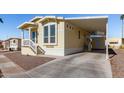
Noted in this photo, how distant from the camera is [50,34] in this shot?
54.7ft

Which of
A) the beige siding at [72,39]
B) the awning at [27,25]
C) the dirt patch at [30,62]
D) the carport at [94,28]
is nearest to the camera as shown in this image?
the dirt patch at [30,62]

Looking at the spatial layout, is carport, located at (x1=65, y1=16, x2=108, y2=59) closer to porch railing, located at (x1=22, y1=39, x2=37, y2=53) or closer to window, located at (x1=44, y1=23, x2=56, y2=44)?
window, located at (x1=44, y1=23, x2=56, y2=44)

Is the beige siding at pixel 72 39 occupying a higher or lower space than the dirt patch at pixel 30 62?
higher

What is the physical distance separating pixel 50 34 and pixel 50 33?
0.09 meters

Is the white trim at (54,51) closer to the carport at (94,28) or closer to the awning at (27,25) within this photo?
the carport at (94,28)

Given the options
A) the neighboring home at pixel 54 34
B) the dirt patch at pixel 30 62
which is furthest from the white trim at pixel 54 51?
the dirt patch at pixel 30 62

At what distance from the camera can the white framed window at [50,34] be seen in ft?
53.7

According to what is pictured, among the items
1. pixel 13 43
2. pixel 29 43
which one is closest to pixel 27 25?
pixel 29 43

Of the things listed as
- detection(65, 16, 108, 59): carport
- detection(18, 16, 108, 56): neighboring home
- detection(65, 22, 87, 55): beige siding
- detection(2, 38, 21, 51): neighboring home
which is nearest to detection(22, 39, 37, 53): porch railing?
detection(18, 16, 108, 56): neighboring home

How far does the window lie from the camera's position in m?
16.4

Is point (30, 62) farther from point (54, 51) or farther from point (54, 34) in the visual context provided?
point (54, 34)
